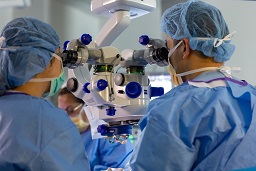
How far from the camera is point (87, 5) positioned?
3969 millimetres

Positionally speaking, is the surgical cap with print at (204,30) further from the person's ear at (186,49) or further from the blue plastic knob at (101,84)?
the blue plastic knob at (101,84)

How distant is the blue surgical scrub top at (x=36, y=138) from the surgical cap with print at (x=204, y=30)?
1.69 feet

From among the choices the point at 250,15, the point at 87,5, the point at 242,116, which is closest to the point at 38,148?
the point at 242,116

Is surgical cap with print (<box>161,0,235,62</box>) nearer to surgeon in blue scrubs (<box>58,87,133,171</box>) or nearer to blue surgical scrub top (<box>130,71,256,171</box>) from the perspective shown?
blue surgical scrub top (<box>130,71,256,171</box>)

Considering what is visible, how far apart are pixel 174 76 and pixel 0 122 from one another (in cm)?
65

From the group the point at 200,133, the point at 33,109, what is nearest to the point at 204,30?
the point at 200,133

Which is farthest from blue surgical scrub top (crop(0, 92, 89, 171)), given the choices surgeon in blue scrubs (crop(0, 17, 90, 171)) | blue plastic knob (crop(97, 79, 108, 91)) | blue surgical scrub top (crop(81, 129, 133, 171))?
blue surgical scrub top (crop(81, 129, 133, 171))

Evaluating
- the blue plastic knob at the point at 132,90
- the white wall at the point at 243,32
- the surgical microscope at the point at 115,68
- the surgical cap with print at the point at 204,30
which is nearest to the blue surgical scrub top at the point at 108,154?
the surgical microscope at the point at 115,68

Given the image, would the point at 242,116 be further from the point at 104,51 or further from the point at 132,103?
the point at 104,51

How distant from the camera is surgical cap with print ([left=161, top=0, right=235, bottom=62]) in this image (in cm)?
133

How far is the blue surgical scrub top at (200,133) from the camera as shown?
1187mm

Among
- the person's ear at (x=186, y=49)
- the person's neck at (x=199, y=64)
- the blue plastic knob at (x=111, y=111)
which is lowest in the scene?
the blue plastic knob at (x=111, y=111)

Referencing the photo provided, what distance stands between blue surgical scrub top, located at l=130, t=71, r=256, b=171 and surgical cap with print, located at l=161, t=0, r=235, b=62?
151 millimetres

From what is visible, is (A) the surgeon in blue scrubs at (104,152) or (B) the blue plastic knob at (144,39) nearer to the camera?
(B) the blue plastic knob at (144,39)
